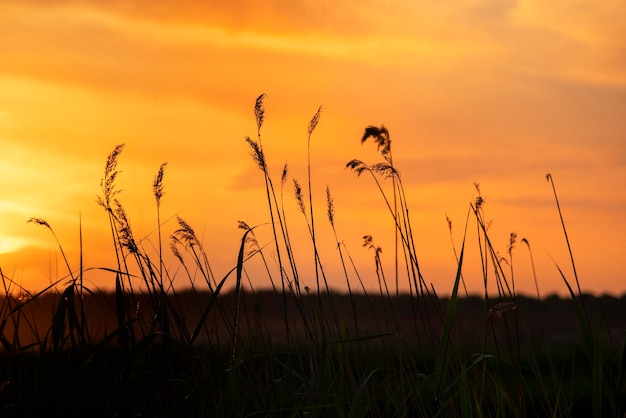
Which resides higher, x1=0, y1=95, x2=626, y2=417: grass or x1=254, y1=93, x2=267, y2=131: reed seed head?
x1=254, y1=93, x2=267, y2=131: reed seed head

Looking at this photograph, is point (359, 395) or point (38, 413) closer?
point (359, 395)

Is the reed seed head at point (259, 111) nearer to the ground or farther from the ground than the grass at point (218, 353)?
farther from the ground

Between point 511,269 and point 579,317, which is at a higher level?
point 511,269

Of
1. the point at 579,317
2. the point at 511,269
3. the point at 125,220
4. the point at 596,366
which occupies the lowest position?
the point at 596,366

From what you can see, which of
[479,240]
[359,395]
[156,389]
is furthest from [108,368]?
[479,240]

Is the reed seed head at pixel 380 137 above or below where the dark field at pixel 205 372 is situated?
above

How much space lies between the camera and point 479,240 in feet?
11.8

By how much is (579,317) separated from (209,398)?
1.43 metres

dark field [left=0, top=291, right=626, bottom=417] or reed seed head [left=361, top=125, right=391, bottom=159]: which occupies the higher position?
reed seed head [left=361, top=125, right=391, bottom=159]

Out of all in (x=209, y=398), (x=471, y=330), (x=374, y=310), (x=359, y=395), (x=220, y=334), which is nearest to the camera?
(x=359, y=395)

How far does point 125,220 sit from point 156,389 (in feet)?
2.37

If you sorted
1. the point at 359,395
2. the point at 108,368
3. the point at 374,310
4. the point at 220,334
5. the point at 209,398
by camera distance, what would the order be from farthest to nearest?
the point at 374,310
the point at 220,334
the point at 108,368
the point at 209,398
the point at 359,395

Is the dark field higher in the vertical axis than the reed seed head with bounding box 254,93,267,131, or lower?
lower

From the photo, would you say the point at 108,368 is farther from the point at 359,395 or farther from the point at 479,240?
the point at 479,240
